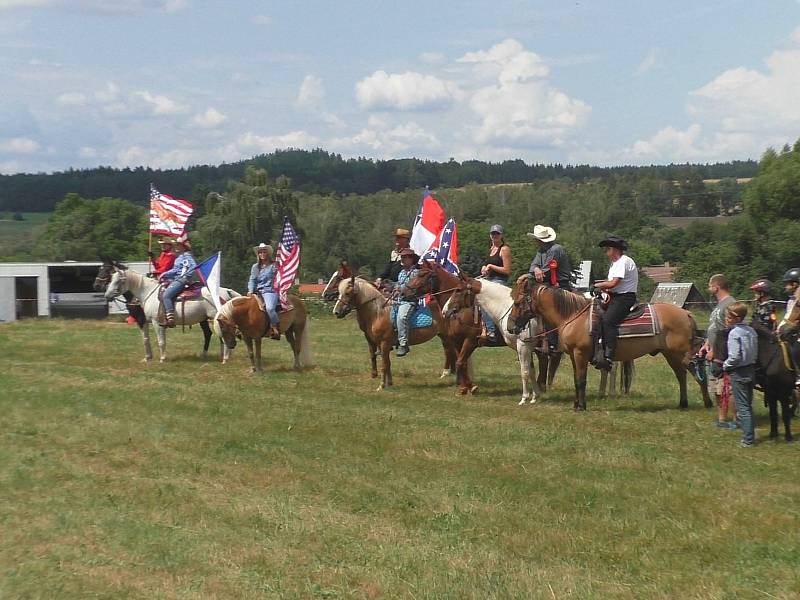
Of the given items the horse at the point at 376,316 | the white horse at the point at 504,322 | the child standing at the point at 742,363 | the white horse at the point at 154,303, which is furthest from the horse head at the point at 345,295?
the child standing at the point at 742,363

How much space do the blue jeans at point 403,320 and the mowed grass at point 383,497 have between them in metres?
0.96

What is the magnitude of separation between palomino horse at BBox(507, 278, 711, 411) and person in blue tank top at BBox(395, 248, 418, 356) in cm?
256

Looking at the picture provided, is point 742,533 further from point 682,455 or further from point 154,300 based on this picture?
point 154,300

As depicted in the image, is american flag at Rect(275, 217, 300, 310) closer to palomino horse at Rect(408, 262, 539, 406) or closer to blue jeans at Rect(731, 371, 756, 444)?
palomino horse at Rect(408, 262, 539, 406)

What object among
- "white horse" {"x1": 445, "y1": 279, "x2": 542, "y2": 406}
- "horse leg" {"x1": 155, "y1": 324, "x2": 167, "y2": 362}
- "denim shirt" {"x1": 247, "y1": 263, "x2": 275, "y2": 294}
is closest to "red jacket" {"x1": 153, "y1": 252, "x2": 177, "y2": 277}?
"horse leg" {"x1": 155, "y1": 324, "x2": 167, "y2": 362}

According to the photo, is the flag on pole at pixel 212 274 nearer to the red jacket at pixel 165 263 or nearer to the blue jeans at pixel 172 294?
the blue jeans at pixel 172 294

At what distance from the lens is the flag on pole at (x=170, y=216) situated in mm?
24469

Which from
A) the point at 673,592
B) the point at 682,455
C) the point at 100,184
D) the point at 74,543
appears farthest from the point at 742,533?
the point at 100,184

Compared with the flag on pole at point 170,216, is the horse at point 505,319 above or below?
below

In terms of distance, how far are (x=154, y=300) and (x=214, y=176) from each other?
17457 centimetres

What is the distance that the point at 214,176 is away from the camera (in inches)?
7549

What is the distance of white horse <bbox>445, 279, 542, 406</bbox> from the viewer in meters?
15.8

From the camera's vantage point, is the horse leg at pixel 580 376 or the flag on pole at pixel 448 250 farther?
the flag on pole at pixel 448 250

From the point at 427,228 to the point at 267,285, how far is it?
11.4 ft
